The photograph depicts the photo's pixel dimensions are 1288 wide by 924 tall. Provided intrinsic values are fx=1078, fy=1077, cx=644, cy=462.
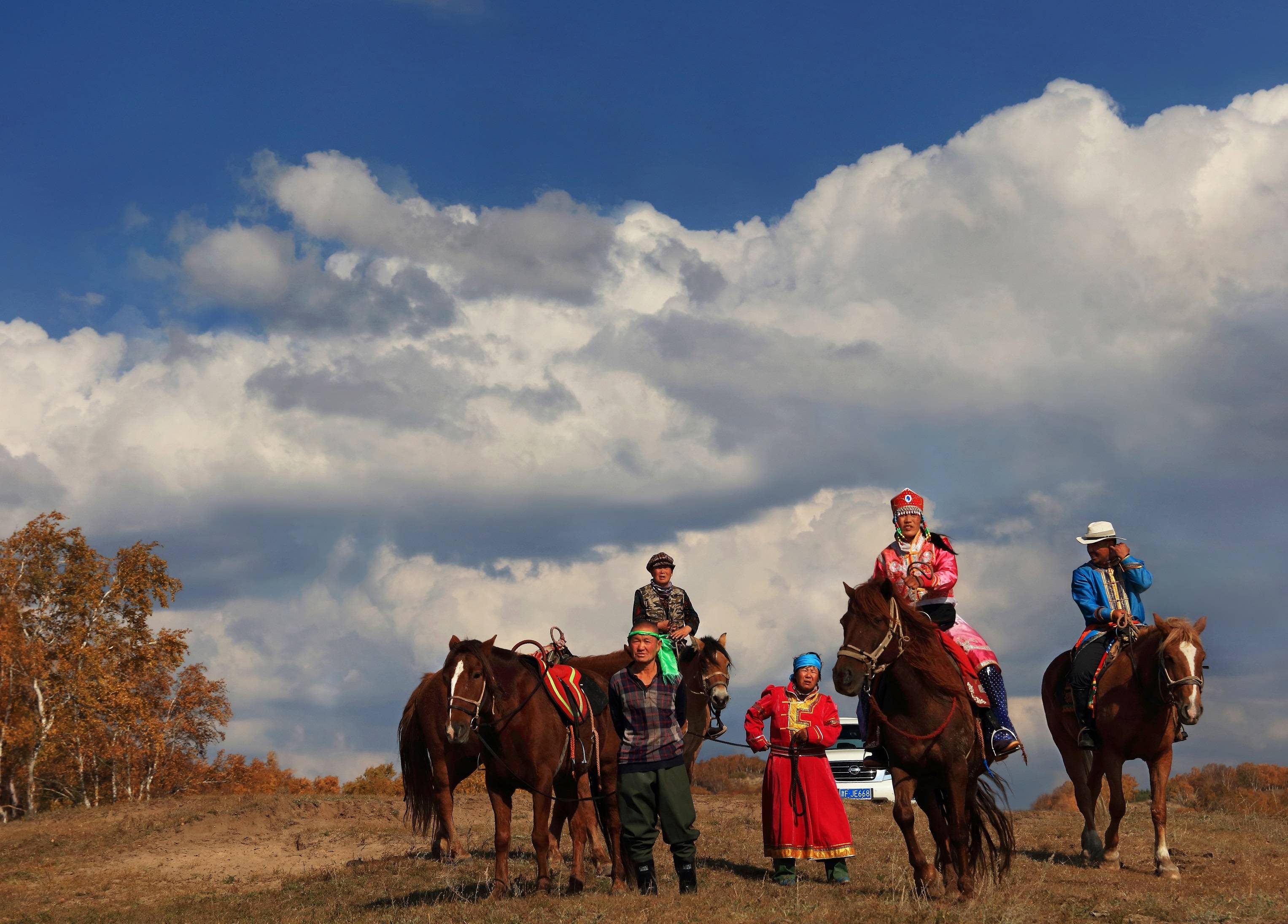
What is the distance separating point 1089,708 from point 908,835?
487 centimetres

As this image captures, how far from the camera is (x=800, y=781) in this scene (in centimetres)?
1132

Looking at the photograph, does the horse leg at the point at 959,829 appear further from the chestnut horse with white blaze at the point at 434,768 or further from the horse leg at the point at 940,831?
the chestnut horse with white blaze at the point at 434,768

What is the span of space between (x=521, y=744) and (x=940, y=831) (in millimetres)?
3974

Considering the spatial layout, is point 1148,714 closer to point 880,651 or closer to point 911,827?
point 911,827

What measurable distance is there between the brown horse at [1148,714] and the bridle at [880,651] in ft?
13.6

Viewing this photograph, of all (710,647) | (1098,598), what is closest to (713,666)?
(710,647)

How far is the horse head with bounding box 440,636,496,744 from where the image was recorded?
9.73 m

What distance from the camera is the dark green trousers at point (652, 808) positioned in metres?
9.67

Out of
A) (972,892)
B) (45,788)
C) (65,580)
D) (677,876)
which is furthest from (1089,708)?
(45,788)

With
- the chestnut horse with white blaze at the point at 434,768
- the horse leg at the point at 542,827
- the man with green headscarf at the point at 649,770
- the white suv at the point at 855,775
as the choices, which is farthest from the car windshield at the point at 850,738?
the horse leg at the point at 542,827

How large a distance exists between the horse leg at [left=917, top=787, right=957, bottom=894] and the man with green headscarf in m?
2.16

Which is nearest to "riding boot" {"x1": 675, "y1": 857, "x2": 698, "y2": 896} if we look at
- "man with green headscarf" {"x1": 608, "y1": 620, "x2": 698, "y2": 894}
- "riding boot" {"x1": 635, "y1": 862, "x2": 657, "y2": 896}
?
"man with green headscarf" {"x1": 608, "y1": 620, "x2": 698, "y2": 894}

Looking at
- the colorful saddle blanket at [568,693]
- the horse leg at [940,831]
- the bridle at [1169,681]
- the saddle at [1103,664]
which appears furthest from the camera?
the saddle at [1103,664]

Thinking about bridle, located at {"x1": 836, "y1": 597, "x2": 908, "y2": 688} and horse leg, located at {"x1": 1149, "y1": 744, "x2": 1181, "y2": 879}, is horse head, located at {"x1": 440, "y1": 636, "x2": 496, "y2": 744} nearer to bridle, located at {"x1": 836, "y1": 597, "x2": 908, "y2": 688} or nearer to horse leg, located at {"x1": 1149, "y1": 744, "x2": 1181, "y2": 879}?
bridle, located at {"x1": 836, "y1": 597, "x2": 908, "y2": 688}
